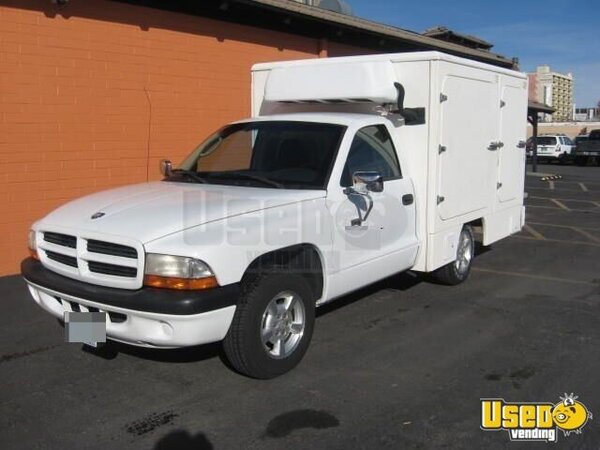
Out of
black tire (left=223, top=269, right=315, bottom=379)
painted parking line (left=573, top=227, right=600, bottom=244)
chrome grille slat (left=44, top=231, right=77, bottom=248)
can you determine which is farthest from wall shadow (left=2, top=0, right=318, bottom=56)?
painted parking line (left=573, top=227, right=600, bottom=244)

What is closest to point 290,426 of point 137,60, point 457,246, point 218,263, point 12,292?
point 218,263

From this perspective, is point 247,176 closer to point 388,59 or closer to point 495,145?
point 388,59

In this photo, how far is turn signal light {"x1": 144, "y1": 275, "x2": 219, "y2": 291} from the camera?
3848 mm

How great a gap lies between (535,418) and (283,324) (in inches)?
69.5

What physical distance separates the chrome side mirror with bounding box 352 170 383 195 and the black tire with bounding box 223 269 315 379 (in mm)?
902

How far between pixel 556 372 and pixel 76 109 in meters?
6.17

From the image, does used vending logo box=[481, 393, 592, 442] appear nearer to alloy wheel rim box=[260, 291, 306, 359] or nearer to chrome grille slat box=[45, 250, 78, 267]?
alloy wheel rim box=[260, 291, 306, 359]

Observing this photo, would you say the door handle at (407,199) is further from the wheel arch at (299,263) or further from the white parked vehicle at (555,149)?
the white parked vehicle at (555,149)

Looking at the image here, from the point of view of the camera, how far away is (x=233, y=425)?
379cm

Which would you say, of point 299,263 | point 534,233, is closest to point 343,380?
point 299,263

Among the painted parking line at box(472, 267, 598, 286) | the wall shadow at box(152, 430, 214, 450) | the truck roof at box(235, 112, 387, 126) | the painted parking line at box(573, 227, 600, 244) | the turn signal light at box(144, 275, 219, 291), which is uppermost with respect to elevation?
the truck roof at box(235, 112, 387, 126)

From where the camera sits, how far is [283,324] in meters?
4.53

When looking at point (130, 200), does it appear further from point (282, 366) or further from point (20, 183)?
point (20, 183)

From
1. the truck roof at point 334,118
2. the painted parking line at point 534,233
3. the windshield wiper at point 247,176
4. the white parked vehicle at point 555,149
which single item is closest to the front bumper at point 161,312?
the windshield wiper at point 247,176
